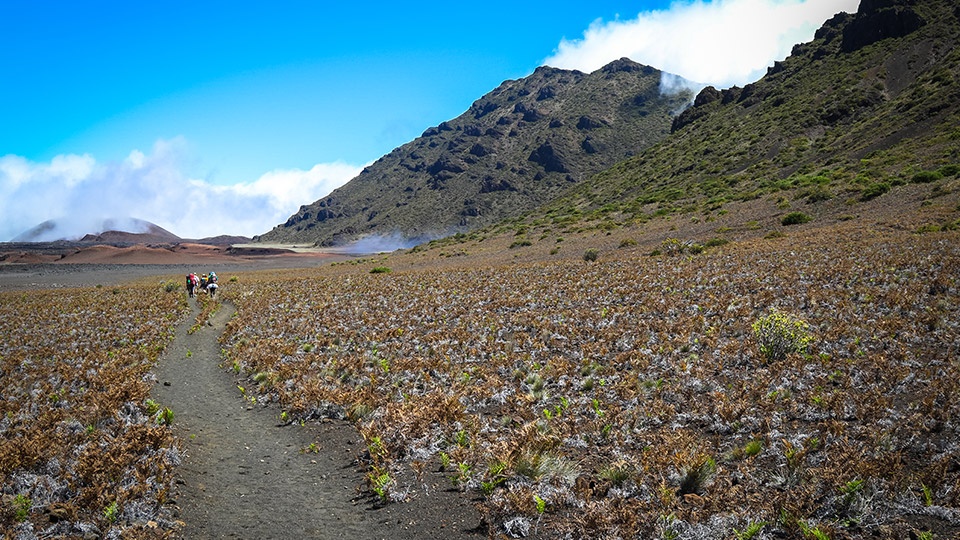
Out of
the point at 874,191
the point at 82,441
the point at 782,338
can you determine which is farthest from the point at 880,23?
the point at 82,441

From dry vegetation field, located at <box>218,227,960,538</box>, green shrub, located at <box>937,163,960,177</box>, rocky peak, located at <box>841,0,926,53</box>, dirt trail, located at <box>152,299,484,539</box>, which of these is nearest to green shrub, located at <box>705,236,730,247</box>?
dry vegetation field, located at <box>218,227,960,538</box>

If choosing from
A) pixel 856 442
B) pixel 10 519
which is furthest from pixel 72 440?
pixel 856 442

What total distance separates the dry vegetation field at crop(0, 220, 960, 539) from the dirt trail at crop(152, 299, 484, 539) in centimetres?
39

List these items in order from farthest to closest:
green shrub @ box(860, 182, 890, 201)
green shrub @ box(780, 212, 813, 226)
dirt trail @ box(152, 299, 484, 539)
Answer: green shrub @ box(860, 182, 890, 201), green shrub @ box(780, 212, 813, 226), dirt trail @ box(152, 299, 484, 539)

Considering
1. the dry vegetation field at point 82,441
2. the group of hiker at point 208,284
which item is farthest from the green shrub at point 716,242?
the group of hiker at point 208,284

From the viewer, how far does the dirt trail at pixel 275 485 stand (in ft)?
23.5

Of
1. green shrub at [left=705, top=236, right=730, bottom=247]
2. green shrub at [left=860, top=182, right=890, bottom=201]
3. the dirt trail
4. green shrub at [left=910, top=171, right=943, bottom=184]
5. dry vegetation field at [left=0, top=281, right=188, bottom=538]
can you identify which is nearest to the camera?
dry vegetation field at [left=0, top=281, right=188, bottom=538]

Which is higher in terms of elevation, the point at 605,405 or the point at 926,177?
the point at 926,177

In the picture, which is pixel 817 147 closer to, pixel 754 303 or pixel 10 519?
pixel 754 303

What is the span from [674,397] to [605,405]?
1.51 metres

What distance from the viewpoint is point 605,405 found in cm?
1059

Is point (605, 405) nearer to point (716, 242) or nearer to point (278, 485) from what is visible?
point (278, 485)

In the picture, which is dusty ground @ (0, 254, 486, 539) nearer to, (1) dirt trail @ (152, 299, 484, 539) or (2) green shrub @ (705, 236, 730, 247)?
(1) dirt trail @ (152, 299, 484, 539)

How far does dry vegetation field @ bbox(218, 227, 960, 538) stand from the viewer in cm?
658
